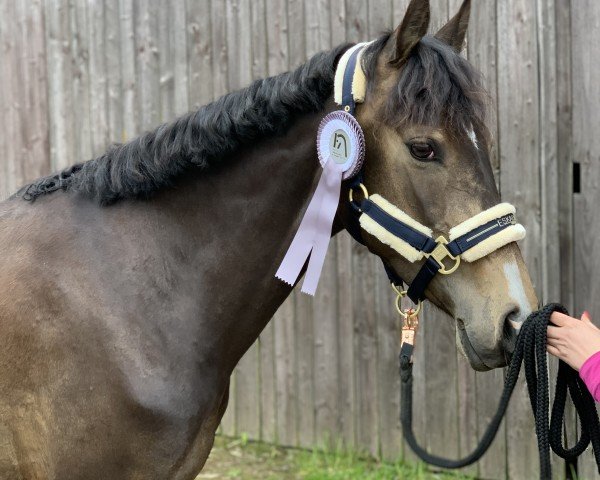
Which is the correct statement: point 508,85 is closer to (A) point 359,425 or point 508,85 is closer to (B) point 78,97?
(A) point 359,425

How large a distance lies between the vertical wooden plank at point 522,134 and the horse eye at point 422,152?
2034 millimetres

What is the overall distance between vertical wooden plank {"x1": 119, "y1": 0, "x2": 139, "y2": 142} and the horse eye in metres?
3.62

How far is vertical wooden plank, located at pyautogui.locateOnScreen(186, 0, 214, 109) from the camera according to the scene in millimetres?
5223

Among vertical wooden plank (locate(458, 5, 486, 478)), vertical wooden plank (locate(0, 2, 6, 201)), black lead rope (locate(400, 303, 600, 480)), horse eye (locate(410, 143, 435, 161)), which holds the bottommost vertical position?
vertical wooden plank (locate(458, 5, 486, 478))

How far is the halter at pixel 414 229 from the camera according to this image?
2234 mm

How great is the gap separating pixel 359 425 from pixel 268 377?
0.72 meters

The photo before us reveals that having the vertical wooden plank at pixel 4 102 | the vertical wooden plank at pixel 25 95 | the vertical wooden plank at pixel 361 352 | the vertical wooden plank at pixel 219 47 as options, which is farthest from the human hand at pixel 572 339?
the vertical wooden plank at pixel 4 102

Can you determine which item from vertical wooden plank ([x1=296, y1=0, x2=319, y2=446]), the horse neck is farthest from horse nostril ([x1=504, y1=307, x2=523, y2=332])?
vertical wooden plank ([x1=296, y1=0, x2=319, y2=446])

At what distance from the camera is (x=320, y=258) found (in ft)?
8.27

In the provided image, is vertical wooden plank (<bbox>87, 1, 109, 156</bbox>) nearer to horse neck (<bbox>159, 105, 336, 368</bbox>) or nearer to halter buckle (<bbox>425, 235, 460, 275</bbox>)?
horse neck (<bbox>159, 105, 336, 368</bbox>)

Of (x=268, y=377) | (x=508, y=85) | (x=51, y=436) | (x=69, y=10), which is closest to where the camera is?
(x=51, y=436)

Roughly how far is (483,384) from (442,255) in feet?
7.51

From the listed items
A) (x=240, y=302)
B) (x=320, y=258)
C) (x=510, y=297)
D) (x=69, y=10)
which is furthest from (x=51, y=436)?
(x=69, y=10)

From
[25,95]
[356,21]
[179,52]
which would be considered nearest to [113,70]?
[179,52]
